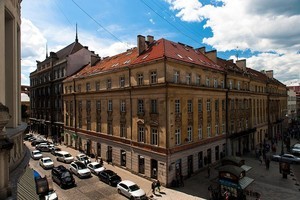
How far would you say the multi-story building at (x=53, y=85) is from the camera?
4944cm

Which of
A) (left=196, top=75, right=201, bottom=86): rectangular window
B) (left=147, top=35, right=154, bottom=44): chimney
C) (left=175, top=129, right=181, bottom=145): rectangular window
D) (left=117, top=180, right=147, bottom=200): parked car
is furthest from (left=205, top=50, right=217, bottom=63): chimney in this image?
(left=117, top=180, right=147, bottom=200): parked car

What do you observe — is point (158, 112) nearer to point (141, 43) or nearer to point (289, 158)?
point (141, 43)

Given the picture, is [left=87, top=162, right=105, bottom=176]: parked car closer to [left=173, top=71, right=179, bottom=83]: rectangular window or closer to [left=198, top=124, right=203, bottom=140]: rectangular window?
[left=198, top=124, right=203, bottom=140]: rectangular window

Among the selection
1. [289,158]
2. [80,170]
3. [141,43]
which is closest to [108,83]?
[141,43]

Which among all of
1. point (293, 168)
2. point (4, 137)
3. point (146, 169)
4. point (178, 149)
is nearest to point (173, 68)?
point (178, 149)

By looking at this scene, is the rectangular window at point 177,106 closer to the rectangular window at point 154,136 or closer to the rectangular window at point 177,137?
the rectangular window at point 177,137

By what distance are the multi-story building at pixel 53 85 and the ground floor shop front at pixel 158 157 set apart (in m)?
18.9

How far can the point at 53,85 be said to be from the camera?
179 ft

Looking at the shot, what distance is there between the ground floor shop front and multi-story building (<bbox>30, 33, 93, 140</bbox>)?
18935mm

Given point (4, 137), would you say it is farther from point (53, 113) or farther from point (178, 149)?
point (53, 113)

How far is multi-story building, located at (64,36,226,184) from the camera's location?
2519cm

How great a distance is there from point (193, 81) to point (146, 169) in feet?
43.1

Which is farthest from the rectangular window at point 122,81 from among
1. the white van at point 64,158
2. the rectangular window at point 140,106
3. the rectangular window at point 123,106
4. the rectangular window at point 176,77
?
the white van at point 64,158

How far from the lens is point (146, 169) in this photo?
26891mm
